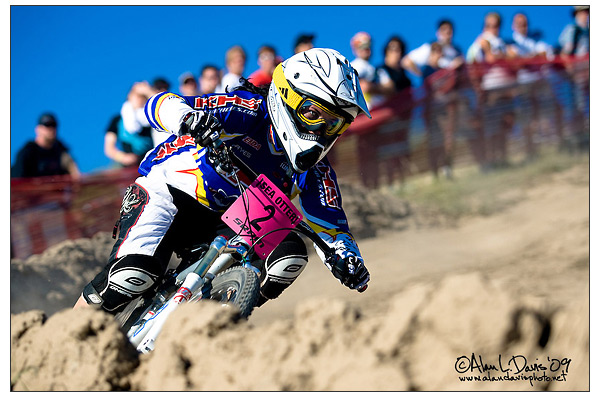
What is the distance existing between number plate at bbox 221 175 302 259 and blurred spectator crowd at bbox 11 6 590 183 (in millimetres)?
4137

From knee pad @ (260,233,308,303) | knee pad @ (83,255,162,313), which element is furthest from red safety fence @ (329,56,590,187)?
knee pad @ (83,255,162,313)

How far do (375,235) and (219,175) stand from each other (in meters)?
6.47

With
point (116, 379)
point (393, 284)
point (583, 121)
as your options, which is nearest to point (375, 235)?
point (393, 284)

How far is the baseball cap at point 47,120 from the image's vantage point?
356 inches

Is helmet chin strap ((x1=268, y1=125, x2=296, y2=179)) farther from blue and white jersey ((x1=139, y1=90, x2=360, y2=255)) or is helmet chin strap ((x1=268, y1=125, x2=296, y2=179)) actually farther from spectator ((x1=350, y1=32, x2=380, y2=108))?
spectator ((x1=350, y1=32, x2=380, y2=108))

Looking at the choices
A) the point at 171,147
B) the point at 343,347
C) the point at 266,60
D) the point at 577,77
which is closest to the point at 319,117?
the point at 171,147

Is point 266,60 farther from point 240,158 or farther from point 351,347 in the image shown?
point 351,347

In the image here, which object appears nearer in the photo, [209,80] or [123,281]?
[123,281]

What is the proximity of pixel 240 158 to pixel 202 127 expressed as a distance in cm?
57

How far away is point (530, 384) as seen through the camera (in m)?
3.11

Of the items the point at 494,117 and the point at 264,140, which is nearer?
the point at 264,140

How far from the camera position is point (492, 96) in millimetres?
11461

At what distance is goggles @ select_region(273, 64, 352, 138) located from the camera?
186 inches

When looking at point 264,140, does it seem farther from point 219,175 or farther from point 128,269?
point 128,269
